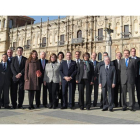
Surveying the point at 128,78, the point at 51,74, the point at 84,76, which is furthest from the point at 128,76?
the point at 51,74

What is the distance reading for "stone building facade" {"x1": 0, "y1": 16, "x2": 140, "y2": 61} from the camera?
907 inches

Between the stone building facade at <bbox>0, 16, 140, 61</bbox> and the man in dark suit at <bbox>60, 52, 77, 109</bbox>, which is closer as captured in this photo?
the man in dark suit at <bbox>60, 52, 77, 109</bbox>

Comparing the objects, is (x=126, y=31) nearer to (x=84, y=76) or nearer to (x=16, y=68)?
(x=84, y=76)

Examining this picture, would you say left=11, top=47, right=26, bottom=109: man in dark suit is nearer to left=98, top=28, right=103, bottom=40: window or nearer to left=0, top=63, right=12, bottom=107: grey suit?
left=0, top=63, right=12, bottom=107: grey suit

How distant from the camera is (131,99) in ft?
18.9

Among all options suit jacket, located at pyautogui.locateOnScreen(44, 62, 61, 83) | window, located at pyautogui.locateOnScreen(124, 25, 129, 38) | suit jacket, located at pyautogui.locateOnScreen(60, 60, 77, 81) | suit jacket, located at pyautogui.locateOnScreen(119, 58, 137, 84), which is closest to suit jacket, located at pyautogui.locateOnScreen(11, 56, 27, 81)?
suit jacket, located at pyautogui.locateOnScreen(44, 62, 61, 83)

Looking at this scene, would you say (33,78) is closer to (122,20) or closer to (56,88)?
(56,88)

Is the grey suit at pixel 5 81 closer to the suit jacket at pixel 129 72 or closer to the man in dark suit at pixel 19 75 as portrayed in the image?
the man in dark suit at pixel 19 75

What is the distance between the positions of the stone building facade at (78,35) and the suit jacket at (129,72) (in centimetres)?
1733

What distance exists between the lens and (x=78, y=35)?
27703mm

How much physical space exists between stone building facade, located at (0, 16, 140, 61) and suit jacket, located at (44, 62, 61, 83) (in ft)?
59.5

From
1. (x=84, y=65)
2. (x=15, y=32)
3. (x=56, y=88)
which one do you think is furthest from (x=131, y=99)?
(x=15, y=32)

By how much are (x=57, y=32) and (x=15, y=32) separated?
10.2 metres

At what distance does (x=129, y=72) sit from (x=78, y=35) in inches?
888
